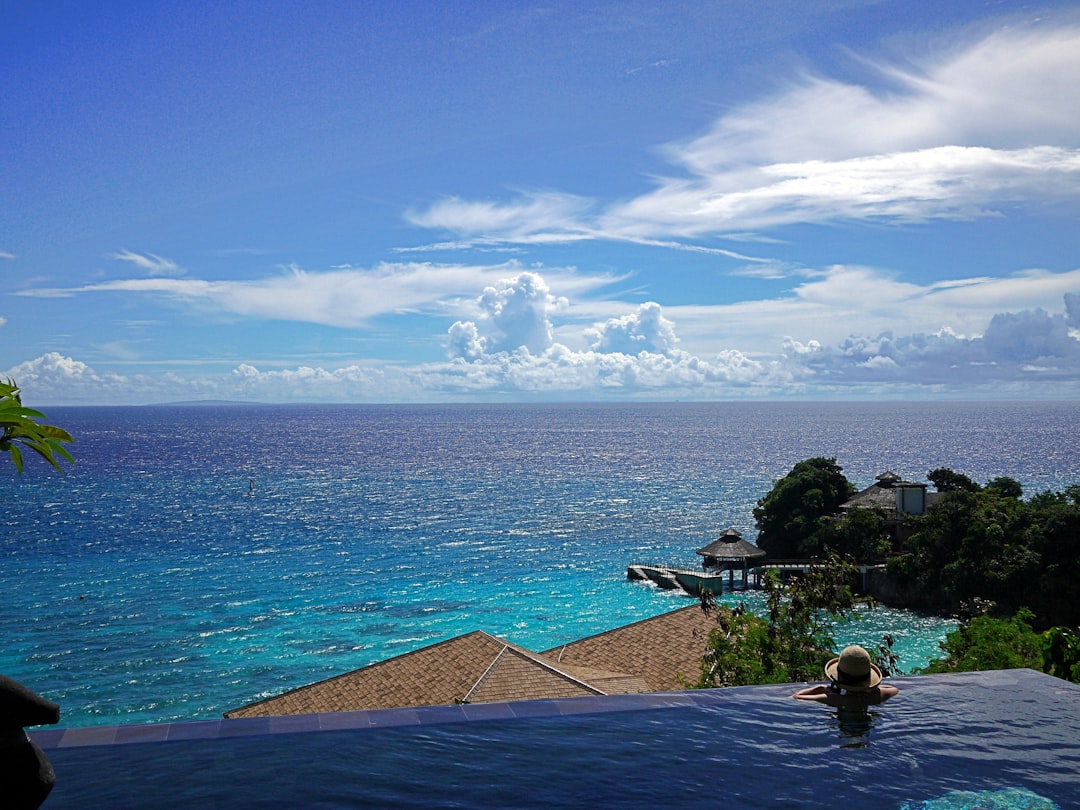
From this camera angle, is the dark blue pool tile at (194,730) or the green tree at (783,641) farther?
the green tree at (783,641)

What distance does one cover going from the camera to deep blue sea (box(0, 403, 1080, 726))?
31438 mm

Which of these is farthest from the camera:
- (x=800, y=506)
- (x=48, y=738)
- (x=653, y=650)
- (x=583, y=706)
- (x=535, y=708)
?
(x=800, y=506)

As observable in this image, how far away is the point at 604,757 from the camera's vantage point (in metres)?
7.34

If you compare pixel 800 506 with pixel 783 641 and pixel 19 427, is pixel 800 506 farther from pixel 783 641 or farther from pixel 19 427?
pixel 19 427

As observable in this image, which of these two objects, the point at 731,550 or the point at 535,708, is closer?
the point at 535,708

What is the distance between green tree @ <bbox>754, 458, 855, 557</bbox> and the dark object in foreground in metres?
45.8

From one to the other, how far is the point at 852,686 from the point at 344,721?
204 inches

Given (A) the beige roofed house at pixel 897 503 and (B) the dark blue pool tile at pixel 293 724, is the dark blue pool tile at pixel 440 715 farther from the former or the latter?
(A) the beige roofed house at pixel 897 503

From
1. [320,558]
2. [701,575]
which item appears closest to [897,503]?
[701,575]

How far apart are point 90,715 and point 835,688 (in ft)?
80.3

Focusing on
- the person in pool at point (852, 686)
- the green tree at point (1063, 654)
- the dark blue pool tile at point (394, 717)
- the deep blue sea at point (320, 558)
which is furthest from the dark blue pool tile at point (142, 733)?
the deep blue sea at point (320, 558)

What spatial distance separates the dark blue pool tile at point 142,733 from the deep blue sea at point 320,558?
19922mm

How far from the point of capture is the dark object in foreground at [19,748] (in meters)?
4.99

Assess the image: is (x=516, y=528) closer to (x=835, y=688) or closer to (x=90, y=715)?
(x=90, y=715)
